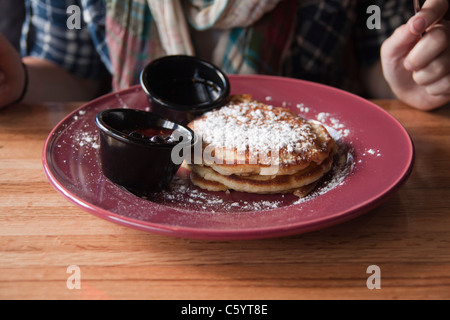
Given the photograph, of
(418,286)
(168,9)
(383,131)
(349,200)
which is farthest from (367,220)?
(168,9)

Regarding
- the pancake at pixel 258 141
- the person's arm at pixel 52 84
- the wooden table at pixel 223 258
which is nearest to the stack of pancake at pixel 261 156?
the pancake at pixel 258 141

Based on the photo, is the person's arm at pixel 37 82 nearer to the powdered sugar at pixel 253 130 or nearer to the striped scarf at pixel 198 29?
the striped scarf at pixel 198 29

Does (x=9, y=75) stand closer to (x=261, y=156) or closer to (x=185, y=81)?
(x=185, y=81)

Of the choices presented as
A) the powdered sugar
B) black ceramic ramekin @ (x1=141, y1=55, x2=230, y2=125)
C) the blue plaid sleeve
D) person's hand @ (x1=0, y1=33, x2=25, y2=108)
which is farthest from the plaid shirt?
the powdered sugar

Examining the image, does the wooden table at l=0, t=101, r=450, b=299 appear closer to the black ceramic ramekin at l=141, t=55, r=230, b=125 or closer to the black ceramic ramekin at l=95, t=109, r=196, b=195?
the black ceramic ramekin at l=95, t=109, r=196, b=195

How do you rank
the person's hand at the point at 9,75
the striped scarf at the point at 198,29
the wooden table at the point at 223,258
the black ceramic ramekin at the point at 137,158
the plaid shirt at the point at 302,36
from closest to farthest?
the wooden table at the point at 223,258 < the black ceramic ramekin at the point at 137,158 < the person's hand at the point at 9,75 < the striped scarf at the point at 198,29 < the plaid shirt at the point at 302,36

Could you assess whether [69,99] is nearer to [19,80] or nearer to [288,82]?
[19,80]
